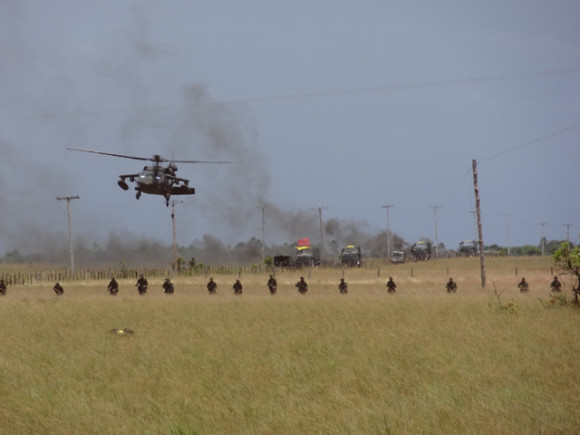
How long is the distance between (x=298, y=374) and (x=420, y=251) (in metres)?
98.2

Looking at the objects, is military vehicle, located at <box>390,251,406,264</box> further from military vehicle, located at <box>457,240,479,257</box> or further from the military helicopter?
the military helicopter

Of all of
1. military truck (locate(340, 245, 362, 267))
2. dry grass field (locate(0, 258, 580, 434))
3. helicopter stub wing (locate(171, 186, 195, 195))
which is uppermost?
helicopter stub wing (locate(171, 186, 195, 195))

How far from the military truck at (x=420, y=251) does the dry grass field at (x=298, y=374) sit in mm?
85697

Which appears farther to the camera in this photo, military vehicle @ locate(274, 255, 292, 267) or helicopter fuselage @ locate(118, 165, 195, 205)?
military vehicle @ locate(274, 255, 292, 267)

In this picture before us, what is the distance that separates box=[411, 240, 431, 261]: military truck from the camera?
109 m

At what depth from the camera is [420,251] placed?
109 meters

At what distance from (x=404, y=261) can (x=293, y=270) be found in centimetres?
2884

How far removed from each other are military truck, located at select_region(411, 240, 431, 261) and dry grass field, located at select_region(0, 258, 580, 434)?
85697mm

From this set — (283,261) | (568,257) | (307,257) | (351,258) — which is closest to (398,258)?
(351,258)

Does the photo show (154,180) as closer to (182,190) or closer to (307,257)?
(182,190)

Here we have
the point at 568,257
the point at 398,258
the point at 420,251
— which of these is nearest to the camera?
the point at 568,257

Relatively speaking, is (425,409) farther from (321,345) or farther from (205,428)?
(321,345)

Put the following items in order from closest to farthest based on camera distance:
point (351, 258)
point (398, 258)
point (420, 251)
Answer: point (351, 258), point (398, 258), point (420, 251)

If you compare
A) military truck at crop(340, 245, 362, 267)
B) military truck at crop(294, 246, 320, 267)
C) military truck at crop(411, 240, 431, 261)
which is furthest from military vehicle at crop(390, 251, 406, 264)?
military truck at crop(294, 246, 320, 267)
